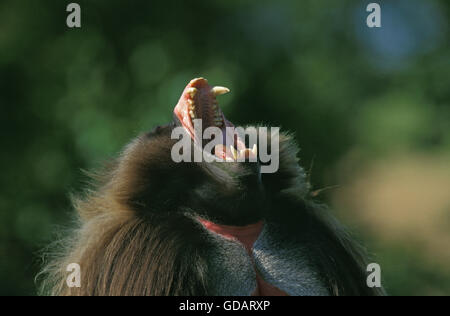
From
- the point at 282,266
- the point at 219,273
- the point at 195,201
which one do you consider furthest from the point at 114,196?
the point at 282,266

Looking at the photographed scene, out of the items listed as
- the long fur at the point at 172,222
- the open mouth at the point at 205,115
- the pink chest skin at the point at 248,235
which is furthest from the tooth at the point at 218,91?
the pink chest skin at the point at 248,235

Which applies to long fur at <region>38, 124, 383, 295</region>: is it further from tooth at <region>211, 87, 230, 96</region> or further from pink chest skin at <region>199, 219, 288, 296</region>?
tooth at <region>211, 87, 230, 96</region>

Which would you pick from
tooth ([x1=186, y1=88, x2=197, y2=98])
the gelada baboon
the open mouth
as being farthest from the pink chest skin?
tooth ([x1=186, y1=88, x2=197, y2=98])

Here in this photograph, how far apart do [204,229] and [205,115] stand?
465mm

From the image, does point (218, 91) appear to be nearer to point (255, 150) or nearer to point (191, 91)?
point (191, 91)

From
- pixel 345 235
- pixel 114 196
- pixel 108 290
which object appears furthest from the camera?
pixel 345 235

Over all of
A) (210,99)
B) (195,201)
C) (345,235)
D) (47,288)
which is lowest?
(47,288)

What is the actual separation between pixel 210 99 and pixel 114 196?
1.71 ft

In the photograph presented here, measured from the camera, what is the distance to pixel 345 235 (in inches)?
113

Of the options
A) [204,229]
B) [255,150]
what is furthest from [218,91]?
[204,229]

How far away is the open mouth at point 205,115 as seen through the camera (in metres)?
2.70

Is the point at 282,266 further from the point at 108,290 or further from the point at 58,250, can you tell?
the point at 58,250

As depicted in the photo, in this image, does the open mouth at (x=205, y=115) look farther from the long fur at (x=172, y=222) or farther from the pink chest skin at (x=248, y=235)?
the pink chest skin at (x=248, y=235)

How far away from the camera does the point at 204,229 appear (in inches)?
103
